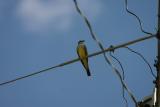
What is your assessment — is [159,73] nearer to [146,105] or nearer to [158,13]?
[158,13]

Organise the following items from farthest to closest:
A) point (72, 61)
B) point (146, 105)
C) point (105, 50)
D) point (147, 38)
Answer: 1. point (146, 105)
2. point (72, 61)
3. point (105, 50)
4. point (147, 38)

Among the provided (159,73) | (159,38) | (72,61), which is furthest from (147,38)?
(72,61)

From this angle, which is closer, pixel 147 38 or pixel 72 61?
pixel 147 38

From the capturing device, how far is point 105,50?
5160 mm

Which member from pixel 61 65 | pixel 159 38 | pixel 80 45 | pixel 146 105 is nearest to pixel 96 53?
pixel 61 65

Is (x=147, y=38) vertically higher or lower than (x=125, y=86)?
higher

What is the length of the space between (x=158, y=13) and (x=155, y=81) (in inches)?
41.8

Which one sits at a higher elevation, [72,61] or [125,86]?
[72,61]

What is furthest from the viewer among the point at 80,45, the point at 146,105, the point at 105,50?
the point at 80,45

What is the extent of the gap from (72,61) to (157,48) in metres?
1.38

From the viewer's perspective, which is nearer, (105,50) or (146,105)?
(105,50)

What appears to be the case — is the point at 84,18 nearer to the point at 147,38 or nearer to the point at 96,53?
the point at 96,53

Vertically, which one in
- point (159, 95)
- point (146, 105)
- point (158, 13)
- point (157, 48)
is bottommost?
point (146, 105)

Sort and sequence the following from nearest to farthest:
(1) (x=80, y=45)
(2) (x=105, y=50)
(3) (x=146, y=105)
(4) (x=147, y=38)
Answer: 1. (4) (x=147, y=38)
2. (2) (x=105, y=50)
3. (3) (x=146, y=105)
4. (1) (x=80, y=45)
